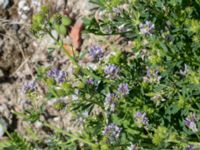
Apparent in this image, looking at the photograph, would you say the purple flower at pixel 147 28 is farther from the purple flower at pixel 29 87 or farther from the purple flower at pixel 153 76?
the purple flower at pixel 29 87

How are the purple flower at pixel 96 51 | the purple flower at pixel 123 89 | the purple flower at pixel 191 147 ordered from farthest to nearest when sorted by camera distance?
the purple flower at pixel 96 51 → the purple flower at pixel 123 89 → the purple flower at pixel 191 147

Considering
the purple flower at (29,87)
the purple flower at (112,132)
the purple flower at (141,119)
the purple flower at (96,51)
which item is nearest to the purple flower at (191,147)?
the purple flower at (141,119)

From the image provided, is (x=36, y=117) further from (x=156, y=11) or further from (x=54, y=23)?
(x=156, y=11)

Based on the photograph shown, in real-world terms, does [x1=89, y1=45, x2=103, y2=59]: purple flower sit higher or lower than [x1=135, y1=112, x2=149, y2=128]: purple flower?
higher

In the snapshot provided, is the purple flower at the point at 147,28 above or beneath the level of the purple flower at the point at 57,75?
above

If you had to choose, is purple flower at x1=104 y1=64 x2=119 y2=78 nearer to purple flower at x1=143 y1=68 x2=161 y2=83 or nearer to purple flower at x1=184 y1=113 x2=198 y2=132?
purple flower at x1=143 y1=68 x2=161 y2=83

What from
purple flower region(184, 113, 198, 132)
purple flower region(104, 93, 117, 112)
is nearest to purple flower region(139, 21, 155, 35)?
purple flower region(104, 93, 117, 112)

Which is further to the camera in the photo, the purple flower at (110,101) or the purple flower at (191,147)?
the purple flower at (110,101)
